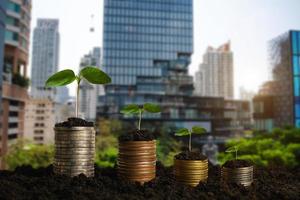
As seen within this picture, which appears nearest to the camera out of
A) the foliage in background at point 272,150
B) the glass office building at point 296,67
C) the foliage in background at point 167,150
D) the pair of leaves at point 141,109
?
the pair of leaves at point 141,109

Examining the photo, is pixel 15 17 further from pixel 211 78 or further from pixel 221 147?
pixel 211 78

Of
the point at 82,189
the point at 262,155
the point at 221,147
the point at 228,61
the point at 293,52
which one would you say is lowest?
the point at 221,147

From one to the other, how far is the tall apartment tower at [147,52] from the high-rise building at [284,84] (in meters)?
12.0

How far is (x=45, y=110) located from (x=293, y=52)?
36.3 metres

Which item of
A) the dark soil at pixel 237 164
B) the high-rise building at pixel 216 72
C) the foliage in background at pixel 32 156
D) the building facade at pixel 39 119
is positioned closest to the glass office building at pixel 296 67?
the foliage in background at pixel 32 156

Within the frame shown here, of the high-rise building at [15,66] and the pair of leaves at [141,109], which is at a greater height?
the high-rise building at [15,66]

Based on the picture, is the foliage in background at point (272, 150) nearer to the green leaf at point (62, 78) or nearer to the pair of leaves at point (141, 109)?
the pair of leaves at point (141, 109)

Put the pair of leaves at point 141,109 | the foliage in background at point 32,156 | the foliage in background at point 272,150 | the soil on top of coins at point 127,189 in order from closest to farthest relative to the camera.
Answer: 1. the soil on top of coins at point 127,189
2. the pair of leaves at point 141,109
3. the foliage in background at point 272,150
4. the foliage in background at point 32,156

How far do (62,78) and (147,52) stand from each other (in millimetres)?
43272

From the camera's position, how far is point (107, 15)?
44.3 metres

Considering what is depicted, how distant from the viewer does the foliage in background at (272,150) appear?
6.87 m

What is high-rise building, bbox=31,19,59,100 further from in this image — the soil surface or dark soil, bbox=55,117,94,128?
the soil surface

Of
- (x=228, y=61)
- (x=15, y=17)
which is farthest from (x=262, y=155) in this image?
(x=228, y=61)

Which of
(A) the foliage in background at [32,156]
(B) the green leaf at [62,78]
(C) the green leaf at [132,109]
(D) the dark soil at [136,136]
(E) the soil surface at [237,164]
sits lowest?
(A) the foliage in background at [32,156]
